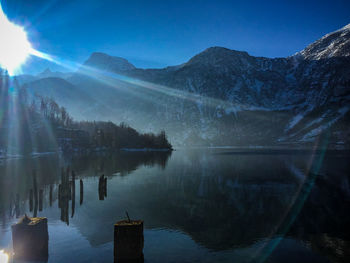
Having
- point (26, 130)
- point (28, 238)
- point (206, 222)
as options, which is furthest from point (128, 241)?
point (26, 130)

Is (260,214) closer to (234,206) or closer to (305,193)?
(234,206)

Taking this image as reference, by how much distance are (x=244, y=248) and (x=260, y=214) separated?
12588 mm

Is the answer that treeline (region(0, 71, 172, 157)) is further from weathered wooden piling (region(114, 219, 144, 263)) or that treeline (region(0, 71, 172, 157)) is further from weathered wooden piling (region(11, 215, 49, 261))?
weathered wooden piling (region(114, 219, 144, 263))

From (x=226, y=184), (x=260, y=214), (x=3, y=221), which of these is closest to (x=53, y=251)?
(x=3, y=221)

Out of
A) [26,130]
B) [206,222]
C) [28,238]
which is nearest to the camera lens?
[28,238]

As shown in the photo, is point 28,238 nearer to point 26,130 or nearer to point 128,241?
point 128,241

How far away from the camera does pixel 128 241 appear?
675 inches

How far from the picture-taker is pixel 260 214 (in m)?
33.2

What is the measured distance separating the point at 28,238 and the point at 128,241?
773 cm

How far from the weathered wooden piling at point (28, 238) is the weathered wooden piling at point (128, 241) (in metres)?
6.17

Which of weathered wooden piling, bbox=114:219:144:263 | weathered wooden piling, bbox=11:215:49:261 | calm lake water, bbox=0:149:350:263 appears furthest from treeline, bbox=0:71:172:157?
weathered wooden piling, bbox=114:219:144:263

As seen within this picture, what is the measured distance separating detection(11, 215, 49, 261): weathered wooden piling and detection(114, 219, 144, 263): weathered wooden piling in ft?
20.3

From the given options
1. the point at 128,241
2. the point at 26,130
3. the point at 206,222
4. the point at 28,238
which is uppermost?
the point at 26,130

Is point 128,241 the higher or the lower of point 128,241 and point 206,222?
the higher
